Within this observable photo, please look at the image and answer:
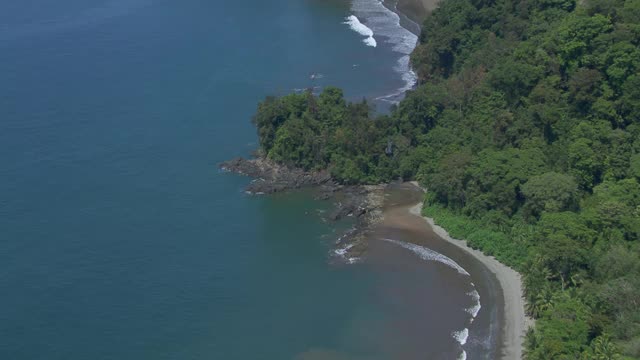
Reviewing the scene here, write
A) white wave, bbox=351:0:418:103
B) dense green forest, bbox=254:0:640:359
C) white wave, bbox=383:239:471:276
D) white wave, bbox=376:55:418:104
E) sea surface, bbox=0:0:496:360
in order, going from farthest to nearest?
white wave, bbox=351:0:418:103
white wave, bbox=376:55:418:104
white wave, bbox=383:239:471:276
sea surface, bbox=0:0:496:360
dense green forest, bbox=254:0:640:359

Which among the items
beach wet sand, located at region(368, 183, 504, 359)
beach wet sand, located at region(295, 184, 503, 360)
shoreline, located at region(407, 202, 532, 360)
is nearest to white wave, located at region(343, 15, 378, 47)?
beach wet sand, located at region(368, 183, 504, 359)

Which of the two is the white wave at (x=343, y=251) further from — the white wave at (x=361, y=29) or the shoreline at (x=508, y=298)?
the white wave at (x=361, y=29)

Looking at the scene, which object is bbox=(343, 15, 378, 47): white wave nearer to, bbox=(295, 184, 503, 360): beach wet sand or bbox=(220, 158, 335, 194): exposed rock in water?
bbox=(220, 158, 335, 194): exposed rock in water

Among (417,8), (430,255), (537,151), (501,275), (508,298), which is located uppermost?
(537,151)

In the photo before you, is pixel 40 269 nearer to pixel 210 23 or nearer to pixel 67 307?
pixel 67 307

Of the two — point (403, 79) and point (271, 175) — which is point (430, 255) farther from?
point (403, 79)

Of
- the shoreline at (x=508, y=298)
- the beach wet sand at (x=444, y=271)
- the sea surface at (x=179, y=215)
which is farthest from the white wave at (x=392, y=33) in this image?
the shoreline at (x=508, y=298)

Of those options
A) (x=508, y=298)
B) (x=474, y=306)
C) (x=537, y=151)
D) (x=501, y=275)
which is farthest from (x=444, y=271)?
(x=537, y=151)
